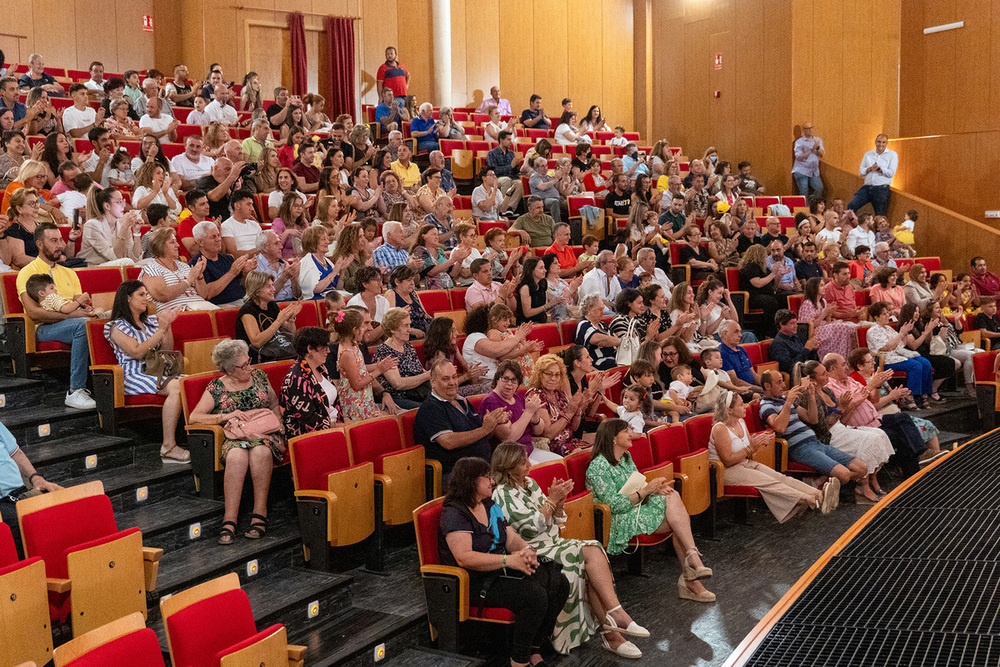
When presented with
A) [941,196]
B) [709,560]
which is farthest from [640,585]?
[941,196]

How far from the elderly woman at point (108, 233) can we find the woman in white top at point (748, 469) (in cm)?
279

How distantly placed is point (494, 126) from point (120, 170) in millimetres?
4393

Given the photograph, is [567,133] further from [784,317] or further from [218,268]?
[218,268]

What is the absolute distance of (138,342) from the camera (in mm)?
3758

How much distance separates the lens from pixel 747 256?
681 centimetres

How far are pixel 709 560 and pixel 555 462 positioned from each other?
0.88 m

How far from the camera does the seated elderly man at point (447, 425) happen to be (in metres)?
3.59

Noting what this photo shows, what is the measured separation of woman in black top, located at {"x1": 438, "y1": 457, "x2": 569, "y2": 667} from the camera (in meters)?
2.90

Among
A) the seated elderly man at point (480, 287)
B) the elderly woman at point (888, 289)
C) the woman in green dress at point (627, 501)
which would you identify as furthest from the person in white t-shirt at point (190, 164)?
the elderly woman at point (888, 289)

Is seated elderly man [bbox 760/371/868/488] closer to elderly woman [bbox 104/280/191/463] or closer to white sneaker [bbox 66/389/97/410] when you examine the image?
elderly woman [bbox 104/280/191/463]

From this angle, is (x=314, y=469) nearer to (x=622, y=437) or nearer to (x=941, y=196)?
(x=622, y=437)

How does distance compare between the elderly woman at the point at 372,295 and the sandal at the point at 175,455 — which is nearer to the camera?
the sandal at the point at 175,455

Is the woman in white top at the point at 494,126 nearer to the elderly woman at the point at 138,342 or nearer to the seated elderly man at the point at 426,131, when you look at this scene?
the seated elderly man at the point at 426,131

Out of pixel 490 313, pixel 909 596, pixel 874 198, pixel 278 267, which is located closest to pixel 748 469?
pixel 909 596
